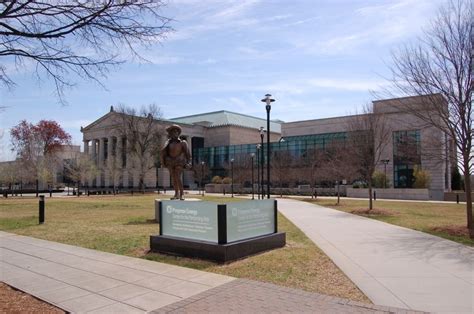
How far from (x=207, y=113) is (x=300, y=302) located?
10976 centimetres

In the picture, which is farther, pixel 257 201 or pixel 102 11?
pixel 257 201

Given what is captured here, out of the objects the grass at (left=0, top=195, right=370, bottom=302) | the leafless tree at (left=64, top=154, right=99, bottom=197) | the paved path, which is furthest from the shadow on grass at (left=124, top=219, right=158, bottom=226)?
the leafless tree at (left=64, top=154, right=99, bottom=197)

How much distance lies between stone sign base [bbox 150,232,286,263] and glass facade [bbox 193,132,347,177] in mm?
51739

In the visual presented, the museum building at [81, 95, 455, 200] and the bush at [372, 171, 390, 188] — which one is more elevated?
the museum building at [81, 95, 455, 200]

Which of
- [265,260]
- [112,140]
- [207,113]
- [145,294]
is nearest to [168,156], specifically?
[265,260]

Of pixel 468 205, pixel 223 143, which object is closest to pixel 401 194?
pixel 468 205

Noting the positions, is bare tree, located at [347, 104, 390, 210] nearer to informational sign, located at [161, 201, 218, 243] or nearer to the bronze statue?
the bronze statue

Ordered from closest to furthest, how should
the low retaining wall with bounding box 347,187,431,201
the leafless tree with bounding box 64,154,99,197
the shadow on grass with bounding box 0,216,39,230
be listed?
the shadow on grass with bounding box 0,216,39,230 < the low retaining wall with bounding box 347,187,431,201 < the leafless tree with bounding box 64,154,99,197

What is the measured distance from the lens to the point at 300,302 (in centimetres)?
625

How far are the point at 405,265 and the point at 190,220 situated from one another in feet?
15.9

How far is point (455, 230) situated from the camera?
1473cm

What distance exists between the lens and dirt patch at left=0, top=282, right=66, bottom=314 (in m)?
6.06

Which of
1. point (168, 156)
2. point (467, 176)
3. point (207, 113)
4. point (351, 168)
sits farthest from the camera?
point (207, 113)

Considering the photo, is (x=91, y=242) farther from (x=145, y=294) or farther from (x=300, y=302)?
(x=300, y=302)
